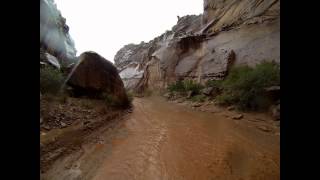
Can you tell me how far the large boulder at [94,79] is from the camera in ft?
27.2

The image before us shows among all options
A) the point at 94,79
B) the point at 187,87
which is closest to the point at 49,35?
the point at 94,79

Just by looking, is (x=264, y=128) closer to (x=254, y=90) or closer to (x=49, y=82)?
(x=254, y=90)

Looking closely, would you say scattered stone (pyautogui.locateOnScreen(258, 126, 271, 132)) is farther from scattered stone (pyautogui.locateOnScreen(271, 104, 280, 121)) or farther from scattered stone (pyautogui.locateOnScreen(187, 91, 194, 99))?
scattered stone (pyautogui.locateOnScreen(187, 91, 194, 99))

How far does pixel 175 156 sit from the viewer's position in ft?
13.6

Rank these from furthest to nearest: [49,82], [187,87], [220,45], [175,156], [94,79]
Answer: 1. [220,45]
2. [187,87]
3. [94,79]
4. [49,82]
5. [175,156]

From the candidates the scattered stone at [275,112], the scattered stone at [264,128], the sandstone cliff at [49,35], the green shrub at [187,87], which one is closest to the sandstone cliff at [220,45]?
the green shrub at [187,87]

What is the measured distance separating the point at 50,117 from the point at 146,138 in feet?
8.61

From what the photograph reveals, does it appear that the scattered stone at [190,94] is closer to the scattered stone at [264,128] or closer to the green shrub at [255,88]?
the green shrub at [255,88]

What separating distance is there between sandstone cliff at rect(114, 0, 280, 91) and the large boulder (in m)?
8.22

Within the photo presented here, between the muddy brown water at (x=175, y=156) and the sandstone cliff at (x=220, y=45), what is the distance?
7345 mm

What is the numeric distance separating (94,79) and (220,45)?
11.0 metres
